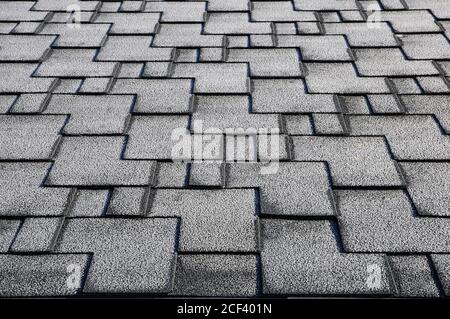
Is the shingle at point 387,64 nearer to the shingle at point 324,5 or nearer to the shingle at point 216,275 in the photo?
the shingle at point 324,5

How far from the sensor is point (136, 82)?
2.29m

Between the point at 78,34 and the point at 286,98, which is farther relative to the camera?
the point at 78,34

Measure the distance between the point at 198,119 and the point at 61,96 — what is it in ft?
2.29

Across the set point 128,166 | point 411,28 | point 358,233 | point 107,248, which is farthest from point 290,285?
point 411,28

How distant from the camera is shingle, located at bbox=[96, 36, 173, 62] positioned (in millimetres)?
2484

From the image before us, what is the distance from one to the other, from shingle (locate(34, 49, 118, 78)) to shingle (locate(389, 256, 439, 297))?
5.38ft

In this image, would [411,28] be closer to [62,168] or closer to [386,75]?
[386,75]

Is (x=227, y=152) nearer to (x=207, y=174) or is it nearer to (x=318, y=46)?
(x=207, y=174)

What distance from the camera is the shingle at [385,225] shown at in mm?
1438

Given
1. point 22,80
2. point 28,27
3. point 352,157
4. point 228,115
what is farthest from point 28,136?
point 352,157

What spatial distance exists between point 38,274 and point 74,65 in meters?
1.37

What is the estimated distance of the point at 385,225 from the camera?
1.51 m

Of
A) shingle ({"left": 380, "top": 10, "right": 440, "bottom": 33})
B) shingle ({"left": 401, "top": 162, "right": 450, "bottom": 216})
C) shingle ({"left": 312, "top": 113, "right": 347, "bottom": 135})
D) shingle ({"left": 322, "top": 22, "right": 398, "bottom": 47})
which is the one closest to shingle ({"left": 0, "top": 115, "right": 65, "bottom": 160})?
shingle ({"left": 312, "top": 113, "right": 347, "bottom": 135})

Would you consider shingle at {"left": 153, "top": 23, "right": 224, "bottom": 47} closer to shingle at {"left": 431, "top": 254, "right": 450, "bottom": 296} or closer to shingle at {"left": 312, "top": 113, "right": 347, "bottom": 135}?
shingle at {"left": 312, "top": 113, "right": 347, "bottom": 135}
